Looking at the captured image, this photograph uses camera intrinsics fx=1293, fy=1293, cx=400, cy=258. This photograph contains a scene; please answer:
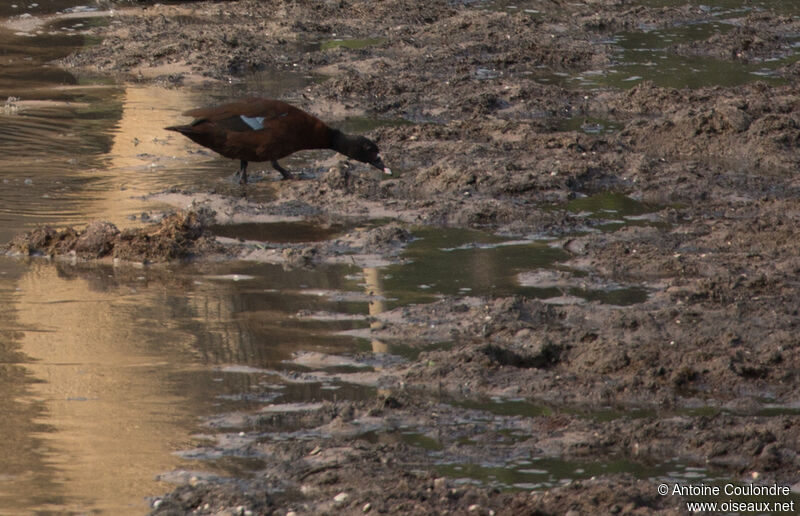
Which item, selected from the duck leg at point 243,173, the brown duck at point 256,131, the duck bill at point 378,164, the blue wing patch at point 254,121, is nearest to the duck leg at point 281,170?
the brown duck at point 256,131

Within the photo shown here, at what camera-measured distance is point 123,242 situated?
845cm

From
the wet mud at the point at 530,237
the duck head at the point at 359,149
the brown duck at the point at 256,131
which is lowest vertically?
the wet mud at the point at 530,237

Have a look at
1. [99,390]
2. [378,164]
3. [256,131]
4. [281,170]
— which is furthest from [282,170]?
[99,390]

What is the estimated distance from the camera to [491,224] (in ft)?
31.0

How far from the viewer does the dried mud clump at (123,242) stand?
841 cm

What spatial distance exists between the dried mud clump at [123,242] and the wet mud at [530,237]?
0.02m

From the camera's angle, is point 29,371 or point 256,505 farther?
point 29,371

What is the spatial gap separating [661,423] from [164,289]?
11.1 ft

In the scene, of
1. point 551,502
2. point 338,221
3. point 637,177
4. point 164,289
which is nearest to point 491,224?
point 338,221

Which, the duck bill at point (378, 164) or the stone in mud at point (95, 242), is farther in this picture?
the duck bill at point (378, 164)

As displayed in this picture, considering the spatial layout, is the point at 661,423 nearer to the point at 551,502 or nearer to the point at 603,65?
the point at 551,502

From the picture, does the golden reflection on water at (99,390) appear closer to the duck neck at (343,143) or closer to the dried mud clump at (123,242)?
the dried mud clump at (123,242)

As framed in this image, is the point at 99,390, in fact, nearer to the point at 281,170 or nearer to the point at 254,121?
the point at 254,121

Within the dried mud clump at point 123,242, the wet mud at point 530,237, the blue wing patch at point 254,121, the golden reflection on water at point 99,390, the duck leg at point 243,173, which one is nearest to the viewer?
the golden reflection on water at point 99,390
